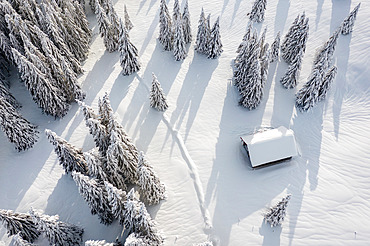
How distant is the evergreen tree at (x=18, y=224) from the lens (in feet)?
56.8

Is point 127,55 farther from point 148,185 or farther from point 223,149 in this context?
point 148,185

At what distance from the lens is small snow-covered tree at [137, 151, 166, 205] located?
18656 mm

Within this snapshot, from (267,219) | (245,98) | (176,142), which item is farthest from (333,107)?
(176,142)

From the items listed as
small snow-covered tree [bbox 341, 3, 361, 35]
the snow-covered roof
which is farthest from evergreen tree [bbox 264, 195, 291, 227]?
small snow-covered tree [bbox 341, 3, 361, 35]

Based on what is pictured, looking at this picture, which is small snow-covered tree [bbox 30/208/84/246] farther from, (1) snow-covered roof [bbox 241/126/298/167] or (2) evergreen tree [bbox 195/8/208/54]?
(2) evergreen tree [bbox 195/8/208/54]

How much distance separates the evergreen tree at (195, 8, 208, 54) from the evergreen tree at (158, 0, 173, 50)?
348 centimetres

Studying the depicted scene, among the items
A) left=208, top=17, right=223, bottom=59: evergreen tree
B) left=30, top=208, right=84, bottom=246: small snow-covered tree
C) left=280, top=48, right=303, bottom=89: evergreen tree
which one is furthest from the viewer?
left=208, top=17, right=223, bottom=59: evergreen tree

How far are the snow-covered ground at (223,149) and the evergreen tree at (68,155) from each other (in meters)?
2.72

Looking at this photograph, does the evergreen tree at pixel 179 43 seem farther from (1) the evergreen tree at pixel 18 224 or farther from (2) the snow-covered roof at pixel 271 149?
(1) the evergreen tree at pixel 18 224

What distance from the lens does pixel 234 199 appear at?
72.3 feet

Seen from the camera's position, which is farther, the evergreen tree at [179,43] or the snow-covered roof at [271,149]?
the evergreen tree at [179,43]

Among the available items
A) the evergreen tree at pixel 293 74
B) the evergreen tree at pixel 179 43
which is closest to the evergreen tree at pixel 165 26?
the evergreen tree at pixel 179 43

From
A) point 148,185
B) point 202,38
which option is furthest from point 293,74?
point 148,185

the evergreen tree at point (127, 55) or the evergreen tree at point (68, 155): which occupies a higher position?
the evergreen tree at point (127, 55)
